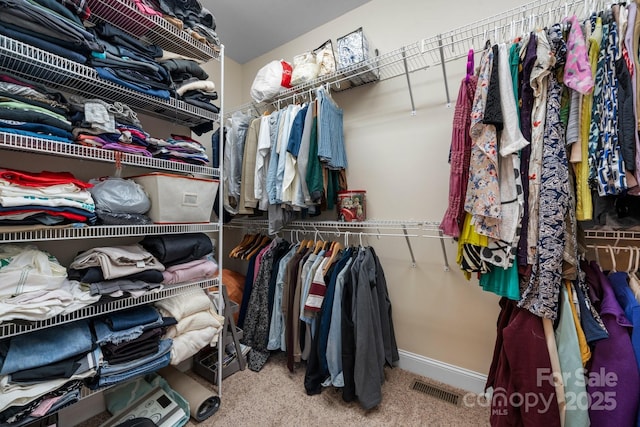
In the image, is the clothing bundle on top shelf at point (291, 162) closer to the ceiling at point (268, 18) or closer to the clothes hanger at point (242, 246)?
the clothes hanger at point (242, 246)

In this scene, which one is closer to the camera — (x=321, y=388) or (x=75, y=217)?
(x=75, y=217)

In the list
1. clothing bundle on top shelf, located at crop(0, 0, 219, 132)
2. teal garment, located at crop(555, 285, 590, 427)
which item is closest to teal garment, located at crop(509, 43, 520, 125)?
teal garment, located at crop(555, 285, 590, 427)

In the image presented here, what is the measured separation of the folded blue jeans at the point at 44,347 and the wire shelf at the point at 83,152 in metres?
0.72

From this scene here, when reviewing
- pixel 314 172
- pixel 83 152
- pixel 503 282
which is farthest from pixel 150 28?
pixel 503 282

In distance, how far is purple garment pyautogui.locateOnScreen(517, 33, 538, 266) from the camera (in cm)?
112

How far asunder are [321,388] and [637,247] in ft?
5.69

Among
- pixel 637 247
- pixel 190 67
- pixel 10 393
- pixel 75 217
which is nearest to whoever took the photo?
pixel 10 393

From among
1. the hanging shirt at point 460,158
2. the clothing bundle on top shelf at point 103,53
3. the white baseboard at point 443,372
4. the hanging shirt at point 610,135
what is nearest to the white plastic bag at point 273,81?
the clothing bundle on top shelf at point 103,53

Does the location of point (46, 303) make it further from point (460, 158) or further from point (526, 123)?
point (526, 123)

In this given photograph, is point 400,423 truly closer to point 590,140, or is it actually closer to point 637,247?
point 637,247

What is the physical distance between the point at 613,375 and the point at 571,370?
0.12 m

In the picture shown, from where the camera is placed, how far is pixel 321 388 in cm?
168

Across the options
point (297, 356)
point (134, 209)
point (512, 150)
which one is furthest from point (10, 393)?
point (512, 150)

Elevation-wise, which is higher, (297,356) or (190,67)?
(190,67)
